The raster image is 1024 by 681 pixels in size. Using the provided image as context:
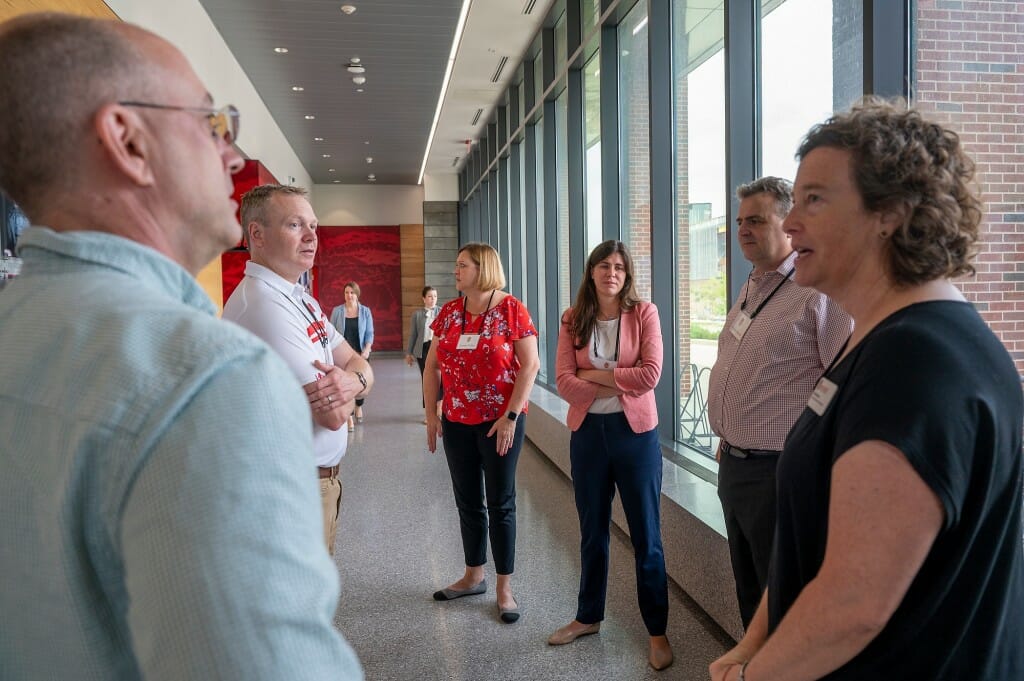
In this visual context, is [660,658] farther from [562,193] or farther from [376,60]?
[376,60]

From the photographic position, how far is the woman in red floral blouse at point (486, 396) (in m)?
3.53

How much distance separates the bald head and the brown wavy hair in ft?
8.82

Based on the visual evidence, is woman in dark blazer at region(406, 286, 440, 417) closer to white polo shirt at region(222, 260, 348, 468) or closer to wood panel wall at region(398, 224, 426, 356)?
white polo shirt at region(222, 260, 348, 468)

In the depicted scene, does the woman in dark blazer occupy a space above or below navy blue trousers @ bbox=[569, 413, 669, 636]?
above

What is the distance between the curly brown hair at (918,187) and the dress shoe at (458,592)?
3108 millimetres

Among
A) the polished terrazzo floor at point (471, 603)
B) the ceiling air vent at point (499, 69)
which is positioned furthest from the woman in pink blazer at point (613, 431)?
the ceiling air vent at point (499, 69)

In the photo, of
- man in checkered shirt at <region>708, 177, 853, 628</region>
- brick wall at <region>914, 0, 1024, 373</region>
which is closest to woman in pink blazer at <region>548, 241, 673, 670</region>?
man in checkered shirt at <region>708, 177, 853, 628</region>

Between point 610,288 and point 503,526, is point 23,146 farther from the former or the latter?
point 503,526

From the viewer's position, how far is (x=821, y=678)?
43.3 inches

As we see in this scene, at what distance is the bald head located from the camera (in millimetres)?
743

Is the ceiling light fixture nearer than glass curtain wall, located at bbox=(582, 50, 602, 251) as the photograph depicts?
No

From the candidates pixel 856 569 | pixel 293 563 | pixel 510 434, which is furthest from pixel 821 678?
pixel 510 434

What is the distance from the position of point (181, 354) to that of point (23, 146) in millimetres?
325

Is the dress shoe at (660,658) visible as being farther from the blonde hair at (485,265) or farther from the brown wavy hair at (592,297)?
the blonde hair at (485,265)
